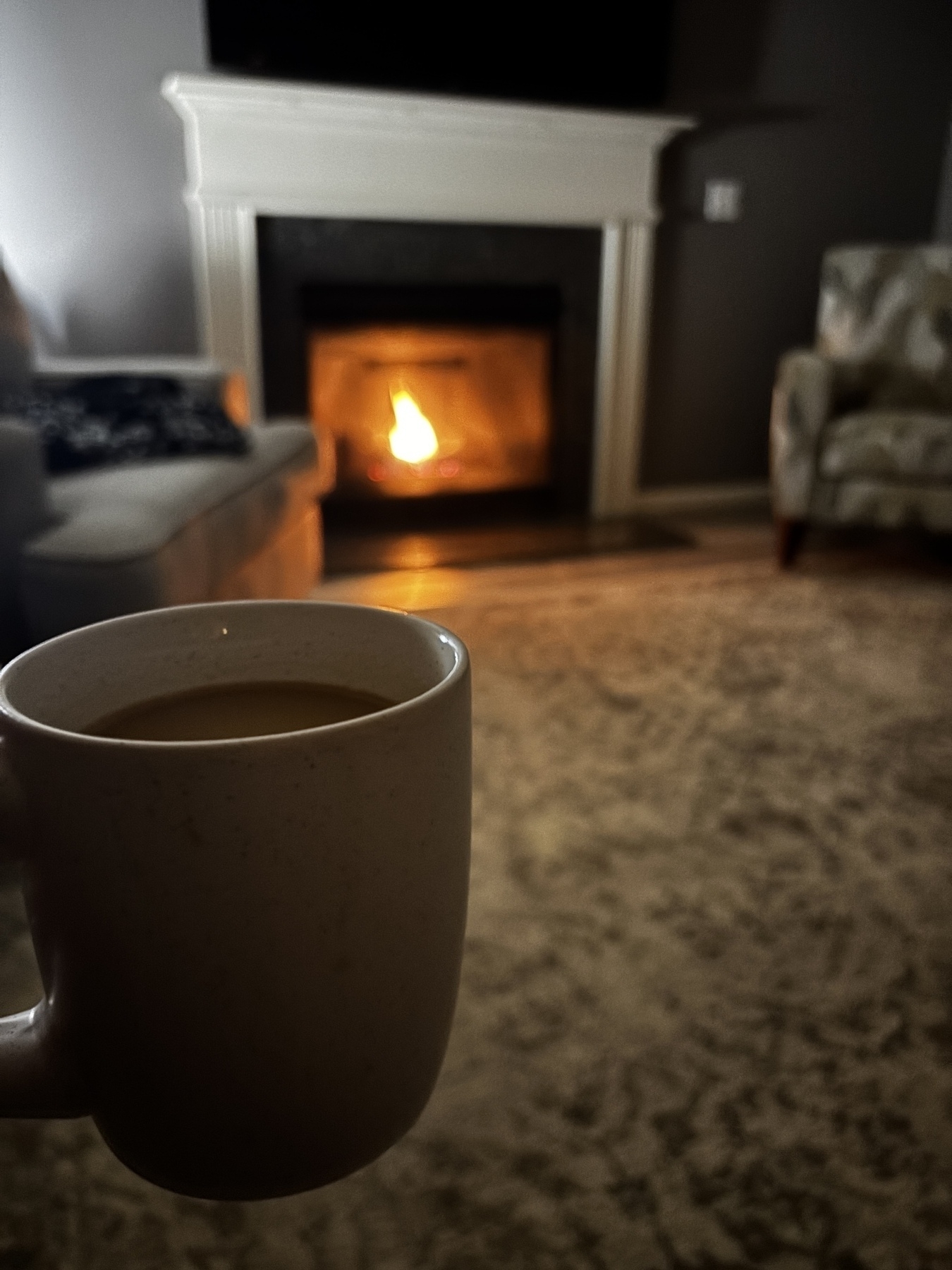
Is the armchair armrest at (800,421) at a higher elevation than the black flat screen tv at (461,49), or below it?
below

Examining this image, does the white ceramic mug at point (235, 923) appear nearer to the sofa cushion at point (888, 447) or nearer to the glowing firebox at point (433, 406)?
the sofa cushion at point (888, 447)

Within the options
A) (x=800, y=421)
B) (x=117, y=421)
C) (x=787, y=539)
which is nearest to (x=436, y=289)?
(x=800, y=421)

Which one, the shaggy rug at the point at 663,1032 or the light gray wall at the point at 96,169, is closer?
the shaggy rug at the point at 663,1032

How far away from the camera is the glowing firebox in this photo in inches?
116

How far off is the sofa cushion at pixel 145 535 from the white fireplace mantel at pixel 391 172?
4.05 ft

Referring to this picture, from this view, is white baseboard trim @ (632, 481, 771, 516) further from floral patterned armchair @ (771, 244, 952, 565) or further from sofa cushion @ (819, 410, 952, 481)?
sofa cushion @ (819, 410, 952, 481)

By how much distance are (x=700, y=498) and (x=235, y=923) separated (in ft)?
11.1

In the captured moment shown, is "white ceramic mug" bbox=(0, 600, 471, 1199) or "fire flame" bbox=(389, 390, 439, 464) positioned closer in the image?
"white ceramic mug" bbox=(0, 600, 471, 1199)

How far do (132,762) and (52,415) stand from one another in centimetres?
147

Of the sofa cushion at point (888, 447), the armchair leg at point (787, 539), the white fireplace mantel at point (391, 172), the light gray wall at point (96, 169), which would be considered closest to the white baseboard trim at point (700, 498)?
the white fireplace mantel at point (391, 172)

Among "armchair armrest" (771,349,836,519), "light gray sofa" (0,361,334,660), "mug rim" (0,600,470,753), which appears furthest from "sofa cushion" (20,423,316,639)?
"armchair armrest" (771,349,836,519)

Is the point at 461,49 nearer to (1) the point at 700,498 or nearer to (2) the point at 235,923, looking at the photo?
(1) the point at 700,498

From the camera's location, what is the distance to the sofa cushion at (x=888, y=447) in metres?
2.28

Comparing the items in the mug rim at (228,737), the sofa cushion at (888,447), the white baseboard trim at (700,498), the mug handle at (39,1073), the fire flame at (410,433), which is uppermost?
the mug rim at (228,737)
